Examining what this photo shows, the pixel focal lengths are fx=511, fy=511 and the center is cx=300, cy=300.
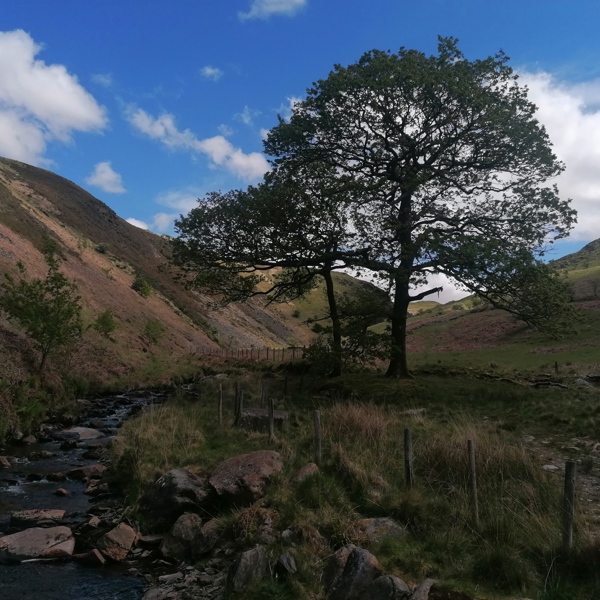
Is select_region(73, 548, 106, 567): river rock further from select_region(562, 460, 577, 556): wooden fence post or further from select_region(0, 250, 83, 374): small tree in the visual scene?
select_region(0, 250, 83, 374): small tree

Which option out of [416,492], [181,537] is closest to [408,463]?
[416,492]

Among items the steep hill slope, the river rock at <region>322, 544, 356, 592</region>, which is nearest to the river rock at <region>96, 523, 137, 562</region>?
the river rock at <region>322, 544, 356, 592</region>

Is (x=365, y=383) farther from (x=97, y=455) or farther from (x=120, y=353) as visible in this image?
(x=120, y=353)

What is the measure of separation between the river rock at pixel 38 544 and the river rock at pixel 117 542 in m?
0.71

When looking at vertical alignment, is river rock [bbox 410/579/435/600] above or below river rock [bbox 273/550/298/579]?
above

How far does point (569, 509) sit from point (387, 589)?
294 cm

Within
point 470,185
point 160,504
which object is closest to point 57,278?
point 160,504

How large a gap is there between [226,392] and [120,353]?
63.1 ft

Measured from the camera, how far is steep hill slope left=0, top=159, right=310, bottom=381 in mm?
41750

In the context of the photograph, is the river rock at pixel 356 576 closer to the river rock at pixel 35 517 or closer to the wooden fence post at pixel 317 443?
the wooden fence post at pixel 317 443

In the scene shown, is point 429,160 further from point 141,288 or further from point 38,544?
point 141,288

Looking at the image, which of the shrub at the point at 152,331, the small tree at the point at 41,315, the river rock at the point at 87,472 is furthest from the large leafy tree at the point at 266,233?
the shrub at the point at 152,331

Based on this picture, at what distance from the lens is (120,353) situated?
44438 mm

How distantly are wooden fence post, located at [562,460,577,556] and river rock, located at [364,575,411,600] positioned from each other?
2391 millimetres
